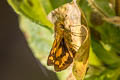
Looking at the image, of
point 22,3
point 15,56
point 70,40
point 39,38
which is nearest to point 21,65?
point 15,56

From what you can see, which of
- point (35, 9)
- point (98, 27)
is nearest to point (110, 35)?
point (98, 27)

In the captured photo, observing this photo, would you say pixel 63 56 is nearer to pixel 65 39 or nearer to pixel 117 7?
pixel 65 39

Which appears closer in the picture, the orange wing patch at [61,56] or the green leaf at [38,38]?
the orange wing patch at [61,56]

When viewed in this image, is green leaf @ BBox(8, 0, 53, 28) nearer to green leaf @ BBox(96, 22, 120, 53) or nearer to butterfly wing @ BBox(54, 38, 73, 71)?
green leaf @ BBox(96, 22, 120, 53)

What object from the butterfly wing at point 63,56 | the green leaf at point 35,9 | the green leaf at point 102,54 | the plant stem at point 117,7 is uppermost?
Result: the green leaf at point 35,9

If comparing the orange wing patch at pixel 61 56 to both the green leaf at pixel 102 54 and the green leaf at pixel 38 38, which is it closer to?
the green leaf at pixel 102 54

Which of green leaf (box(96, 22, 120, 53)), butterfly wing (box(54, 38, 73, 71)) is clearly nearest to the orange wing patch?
butterfly wing (box(54, 38, 73, 71))

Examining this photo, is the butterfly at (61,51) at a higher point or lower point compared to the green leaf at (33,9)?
lower

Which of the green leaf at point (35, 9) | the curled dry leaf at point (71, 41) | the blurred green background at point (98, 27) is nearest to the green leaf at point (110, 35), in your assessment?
the blurred green background at point (98, 27)
